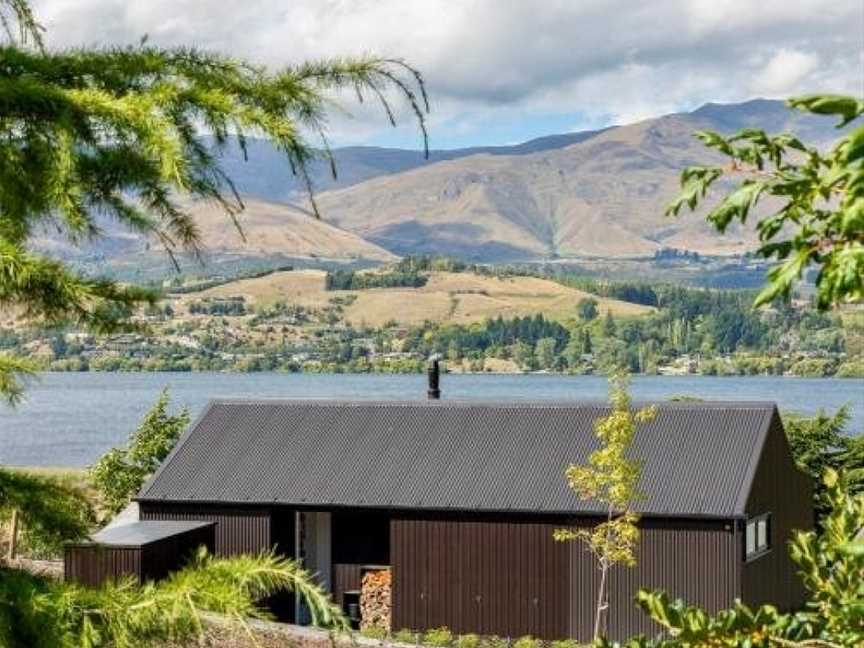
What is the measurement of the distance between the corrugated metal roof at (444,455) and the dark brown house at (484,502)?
0.04 meters

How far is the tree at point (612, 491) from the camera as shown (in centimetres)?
2711

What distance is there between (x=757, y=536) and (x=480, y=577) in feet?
18.4

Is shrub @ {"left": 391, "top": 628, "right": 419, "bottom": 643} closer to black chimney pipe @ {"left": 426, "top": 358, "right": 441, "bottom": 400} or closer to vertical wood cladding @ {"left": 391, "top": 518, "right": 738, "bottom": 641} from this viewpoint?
vertical wood cladding @ {"left": 391, "top": 518, "right": 738, "bottom": 641}

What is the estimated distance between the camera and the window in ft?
94.8

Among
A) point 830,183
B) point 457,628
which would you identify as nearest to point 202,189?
point 830,183

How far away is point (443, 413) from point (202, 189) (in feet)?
88.0

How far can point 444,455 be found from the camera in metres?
31.1

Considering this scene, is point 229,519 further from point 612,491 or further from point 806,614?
point 806,614

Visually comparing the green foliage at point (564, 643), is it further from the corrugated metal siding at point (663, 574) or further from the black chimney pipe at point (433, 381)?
the black chimney pipe at point (433, 381)

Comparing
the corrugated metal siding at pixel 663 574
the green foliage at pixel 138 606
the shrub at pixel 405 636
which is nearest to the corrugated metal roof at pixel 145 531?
the shrub at pixel 405 636

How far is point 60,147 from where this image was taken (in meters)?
5.64

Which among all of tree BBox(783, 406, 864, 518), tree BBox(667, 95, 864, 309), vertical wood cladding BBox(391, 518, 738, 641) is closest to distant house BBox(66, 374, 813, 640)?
vertical wood cladding BBox(391, 518, 738, 641)

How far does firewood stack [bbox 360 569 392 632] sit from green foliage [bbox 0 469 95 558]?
932 inches

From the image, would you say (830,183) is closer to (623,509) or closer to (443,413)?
(623,509)
